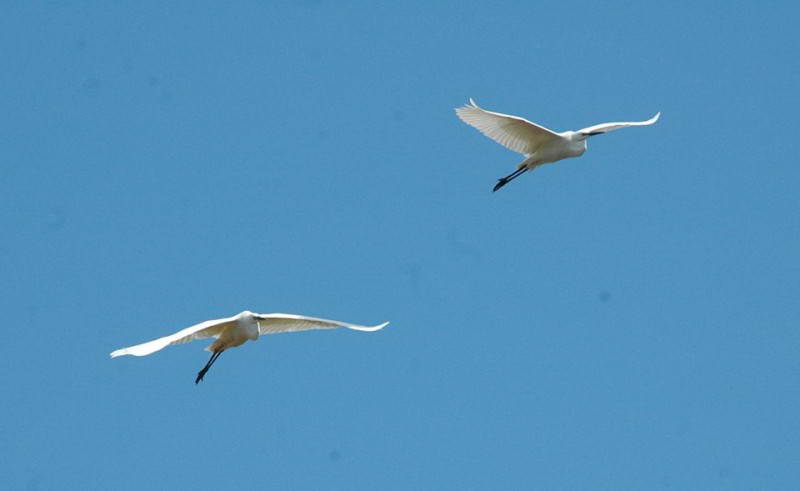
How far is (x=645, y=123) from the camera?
33.4 m

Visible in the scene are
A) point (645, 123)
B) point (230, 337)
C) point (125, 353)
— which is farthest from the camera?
point (645, 123)

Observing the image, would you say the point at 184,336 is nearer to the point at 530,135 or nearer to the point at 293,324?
the point at 293,324

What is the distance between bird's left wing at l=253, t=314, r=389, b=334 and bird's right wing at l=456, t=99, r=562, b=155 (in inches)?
163

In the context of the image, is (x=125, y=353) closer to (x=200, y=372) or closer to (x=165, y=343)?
(x=165, y=343)

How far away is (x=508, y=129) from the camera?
3212cm

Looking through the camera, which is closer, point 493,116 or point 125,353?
point 125,353

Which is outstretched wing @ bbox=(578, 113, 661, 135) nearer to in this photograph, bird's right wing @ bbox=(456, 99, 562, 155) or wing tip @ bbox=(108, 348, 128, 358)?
bird's right wing @ bbox=(456, 99, 562, 155)

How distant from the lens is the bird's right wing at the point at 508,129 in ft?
103

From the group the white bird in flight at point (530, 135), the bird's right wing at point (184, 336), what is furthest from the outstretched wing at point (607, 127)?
the bird's right wing at point (184, 336)

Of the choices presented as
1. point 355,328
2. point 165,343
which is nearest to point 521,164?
point 355,328

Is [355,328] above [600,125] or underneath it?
underneath

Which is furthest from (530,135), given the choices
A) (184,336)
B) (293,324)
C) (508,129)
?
(184,336)

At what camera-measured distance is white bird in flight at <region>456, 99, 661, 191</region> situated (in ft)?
104

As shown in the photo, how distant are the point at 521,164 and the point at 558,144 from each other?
0.91m
